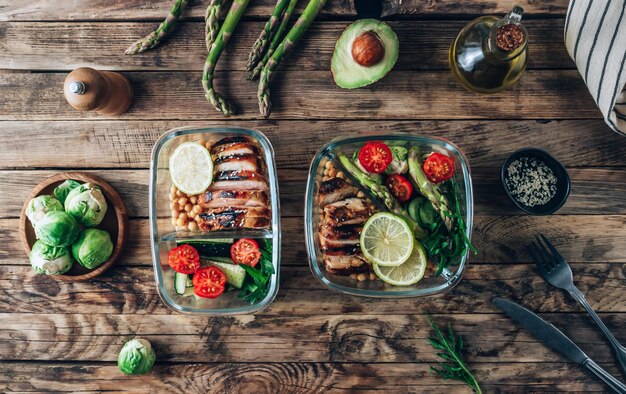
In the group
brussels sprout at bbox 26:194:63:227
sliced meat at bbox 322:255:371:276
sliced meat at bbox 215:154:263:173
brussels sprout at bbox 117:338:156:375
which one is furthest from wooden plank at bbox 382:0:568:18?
brussels sprout at bbox 117:338:156:375

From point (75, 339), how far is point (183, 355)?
0.59 meters

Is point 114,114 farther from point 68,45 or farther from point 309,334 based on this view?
point 309,334

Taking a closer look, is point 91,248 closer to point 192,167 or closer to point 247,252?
point 192,167

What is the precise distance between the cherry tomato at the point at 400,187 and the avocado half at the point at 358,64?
496 millimetres

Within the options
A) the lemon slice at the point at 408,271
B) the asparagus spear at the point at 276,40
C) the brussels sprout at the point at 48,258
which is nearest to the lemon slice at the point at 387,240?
the lemon slice at the point at 408,271

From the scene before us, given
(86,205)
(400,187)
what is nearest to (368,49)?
(400,187)

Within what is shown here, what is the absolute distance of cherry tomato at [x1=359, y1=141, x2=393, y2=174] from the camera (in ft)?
7.33

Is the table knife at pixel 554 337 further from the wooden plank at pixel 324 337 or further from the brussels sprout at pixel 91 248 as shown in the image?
the brussels sprout at pixel 91 248

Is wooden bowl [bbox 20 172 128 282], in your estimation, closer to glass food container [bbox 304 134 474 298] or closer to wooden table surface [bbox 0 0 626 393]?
wooden table surface [bbox 0 0 626 393]

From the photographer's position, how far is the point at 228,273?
2379mm

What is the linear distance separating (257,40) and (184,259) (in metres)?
1.17

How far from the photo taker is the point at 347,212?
7.45 feet

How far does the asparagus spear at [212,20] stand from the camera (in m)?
2.43

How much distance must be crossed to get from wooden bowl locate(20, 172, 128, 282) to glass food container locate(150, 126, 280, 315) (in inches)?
10.9
